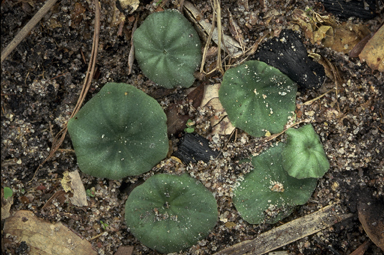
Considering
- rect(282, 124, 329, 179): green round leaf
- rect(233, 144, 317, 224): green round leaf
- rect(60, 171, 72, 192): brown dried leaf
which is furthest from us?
rect(60, 171, 72, 192): brown dried leaf

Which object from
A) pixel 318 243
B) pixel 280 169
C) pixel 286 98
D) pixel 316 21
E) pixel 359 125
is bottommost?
pixel 318 243

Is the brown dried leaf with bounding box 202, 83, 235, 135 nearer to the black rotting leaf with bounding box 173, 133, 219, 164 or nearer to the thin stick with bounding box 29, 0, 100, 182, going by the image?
the black rotting leaf with bounding box 173, 133, 219, 164

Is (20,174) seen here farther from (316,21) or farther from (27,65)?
(316,21)

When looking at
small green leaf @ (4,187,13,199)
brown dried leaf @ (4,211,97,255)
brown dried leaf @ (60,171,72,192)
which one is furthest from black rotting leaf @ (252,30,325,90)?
small green leaf @ (4,187,13,199)

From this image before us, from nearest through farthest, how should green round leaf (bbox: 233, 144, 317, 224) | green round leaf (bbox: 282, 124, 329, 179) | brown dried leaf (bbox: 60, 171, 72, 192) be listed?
green round leaf (bbox: 282, 124, 329, 179), green round leaf (bbox: 233, 144, 317, 224), brown dried leaf (bbox: 60, 171, 72, 192)

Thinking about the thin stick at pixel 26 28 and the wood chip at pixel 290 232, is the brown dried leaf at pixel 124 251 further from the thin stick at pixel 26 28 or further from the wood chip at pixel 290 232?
the thin stick at pixel 26 28

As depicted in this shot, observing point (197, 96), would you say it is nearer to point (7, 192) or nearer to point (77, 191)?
point (77, 191)

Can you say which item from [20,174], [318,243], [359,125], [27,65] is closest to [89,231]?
[20,174]
